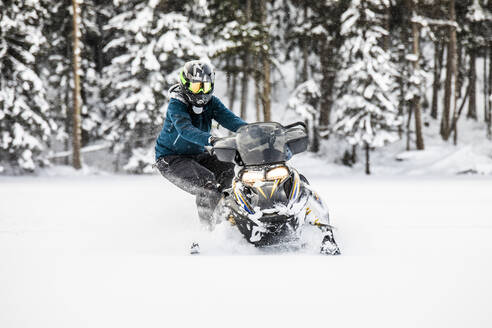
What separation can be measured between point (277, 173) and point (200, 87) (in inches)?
61.9

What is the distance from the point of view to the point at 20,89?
18219 mm

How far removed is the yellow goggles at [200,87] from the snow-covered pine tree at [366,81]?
54.1 feet

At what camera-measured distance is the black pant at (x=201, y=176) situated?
4.54 m

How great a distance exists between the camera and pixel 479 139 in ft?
92.1

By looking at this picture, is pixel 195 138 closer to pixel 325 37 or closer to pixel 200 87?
pixel 200 87

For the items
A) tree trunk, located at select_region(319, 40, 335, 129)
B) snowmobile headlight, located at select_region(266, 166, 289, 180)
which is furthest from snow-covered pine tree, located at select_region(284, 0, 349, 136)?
snowmobile headlight, located at select_region(266, 166, 289, 180)

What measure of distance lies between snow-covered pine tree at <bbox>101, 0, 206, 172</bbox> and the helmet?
12879 mm

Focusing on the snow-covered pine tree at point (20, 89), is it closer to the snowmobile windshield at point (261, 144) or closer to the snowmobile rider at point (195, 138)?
the snowmobile rider at point (195, 138)

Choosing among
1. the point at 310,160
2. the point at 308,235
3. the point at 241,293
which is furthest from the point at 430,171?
the point at 241,293

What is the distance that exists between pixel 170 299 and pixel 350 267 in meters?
1.42

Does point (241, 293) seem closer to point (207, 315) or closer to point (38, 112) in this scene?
point (207, 315)

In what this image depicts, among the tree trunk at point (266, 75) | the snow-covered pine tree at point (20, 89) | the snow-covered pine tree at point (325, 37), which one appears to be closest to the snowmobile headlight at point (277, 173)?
the tree trunk at point (266, 75)

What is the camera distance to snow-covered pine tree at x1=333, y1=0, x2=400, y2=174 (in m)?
19.0

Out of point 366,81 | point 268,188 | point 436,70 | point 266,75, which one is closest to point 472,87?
point 436,70
